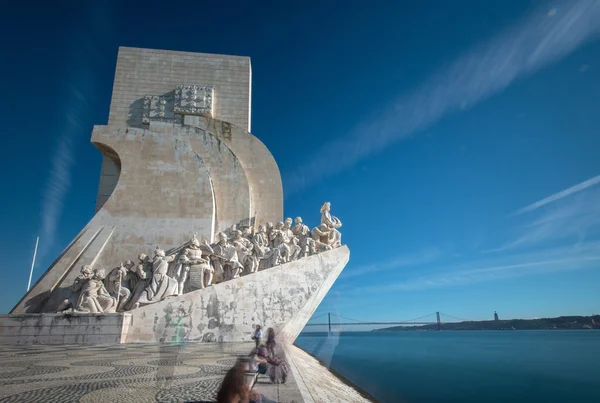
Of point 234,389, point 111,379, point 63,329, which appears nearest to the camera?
point 234,389

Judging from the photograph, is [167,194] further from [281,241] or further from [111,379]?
[111,379]

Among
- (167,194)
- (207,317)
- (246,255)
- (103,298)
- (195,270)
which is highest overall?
(167,194)

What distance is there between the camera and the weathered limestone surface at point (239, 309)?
22.0 feet

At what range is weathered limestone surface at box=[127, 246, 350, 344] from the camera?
264 inches

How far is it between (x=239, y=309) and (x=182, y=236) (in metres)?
2.92

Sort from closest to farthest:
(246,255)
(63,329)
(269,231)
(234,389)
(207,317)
A: 1. (234,389)
2. (63,329)
3. (207,317)
4. (246,255)
5. (269,231)

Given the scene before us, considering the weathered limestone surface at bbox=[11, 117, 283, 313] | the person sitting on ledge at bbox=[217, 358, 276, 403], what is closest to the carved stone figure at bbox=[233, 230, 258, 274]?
the weathered limestone surface at bbox=[11, 117, 283, 313]

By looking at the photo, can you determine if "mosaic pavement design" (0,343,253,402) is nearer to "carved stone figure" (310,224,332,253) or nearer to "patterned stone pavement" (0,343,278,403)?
"patterned stone pavement" (0,343,278,403)

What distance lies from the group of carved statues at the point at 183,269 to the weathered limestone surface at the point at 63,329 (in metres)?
0.38

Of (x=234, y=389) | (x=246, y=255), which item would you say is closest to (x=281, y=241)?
(x=246, y=255)

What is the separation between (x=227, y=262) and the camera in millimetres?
7863

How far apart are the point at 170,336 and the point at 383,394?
446 centimetres

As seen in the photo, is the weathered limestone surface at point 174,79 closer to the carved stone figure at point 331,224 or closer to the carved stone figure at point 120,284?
the carved stone figure at point 331,224

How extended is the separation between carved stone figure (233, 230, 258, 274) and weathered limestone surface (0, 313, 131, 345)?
8.12 ft
